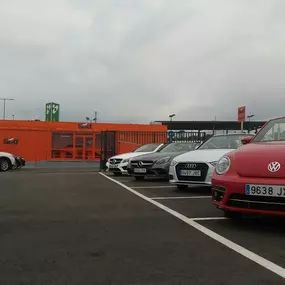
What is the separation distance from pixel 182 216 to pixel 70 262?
2.75m

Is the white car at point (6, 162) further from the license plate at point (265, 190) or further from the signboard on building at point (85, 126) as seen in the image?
the license plate at point (265, 190)

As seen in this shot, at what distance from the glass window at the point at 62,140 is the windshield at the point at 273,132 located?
25.8 m

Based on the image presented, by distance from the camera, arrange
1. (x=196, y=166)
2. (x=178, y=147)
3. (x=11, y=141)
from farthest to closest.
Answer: (x=11, y=141), (x=178, y=147), (x=196, y=166)

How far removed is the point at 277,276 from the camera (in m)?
3.59

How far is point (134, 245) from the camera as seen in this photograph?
183 inches

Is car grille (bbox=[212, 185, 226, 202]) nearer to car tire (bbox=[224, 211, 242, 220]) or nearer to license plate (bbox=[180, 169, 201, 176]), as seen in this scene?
car tire (bbox=[224, 211, 242, 220])

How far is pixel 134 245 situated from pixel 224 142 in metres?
6.13

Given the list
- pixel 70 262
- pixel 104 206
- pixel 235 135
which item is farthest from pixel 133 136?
pixel 70 262

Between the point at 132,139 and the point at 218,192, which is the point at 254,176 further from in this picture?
the point at 132,139

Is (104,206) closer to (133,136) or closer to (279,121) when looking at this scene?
(279,121)

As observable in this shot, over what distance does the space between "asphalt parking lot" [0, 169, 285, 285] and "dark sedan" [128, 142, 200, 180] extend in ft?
15.0

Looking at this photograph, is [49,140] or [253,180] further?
[49,140]

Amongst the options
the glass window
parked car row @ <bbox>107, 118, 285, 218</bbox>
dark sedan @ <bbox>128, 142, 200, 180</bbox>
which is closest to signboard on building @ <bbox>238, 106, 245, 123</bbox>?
dark sedan @ <bbox>128, 142, 200, 180</bbox>

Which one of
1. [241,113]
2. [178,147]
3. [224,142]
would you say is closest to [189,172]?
[224,142]
